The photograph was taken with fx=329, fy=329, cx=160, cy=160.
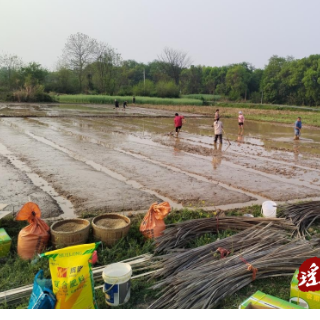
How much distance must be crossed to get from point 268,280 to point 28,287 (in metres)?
2.78

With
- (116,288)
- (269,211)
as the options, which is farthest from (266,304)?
(269,211)

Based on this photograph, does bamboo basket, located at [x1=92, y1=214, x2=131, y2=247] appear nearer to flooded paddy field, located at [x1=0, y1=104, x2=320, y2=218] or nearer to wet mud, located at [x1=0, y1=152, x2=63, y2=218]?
flooded paddy field, located at [x1=0, y1=104, x2=320, y2=218]

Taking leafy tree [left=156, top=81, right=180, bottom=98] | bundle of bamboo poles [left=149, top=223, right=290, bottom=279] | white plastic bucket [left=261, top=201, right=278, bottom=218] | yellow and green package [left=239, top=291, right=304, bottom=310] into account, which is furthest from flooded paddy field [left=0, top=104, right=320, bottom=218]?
leafy tree [left=156, top=81, right=180, bottom=98]

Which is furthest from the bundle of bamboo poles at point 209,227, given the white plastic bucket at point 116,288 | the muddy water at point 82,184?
the muddy water at point 82,184

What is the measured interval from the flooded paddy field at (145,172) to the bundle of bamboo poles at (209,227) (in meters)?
1.51

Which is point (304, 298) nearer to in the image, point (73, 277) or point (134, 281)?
point (134, 281)

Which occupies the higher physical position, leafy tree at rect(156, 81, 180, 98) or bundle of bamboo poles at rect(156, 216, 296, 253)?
leafy tree at rect(156, 81, 180, 98)

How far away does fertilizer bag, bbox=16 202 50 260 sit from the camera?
4.41m

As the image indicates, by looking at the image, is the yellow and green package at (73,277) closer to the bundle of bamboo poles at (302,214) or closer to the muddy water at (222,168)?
the bundle of bamboo poles at (302,214)

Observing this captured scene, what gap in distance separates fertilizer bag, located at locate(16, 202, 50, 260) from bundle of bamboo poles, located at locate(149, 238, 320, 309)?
1.84 meters

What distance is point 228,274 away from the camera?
12.1ft

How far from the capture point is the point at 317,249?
4254mm

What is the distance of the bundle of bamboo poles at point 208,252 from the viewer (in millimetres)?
3920

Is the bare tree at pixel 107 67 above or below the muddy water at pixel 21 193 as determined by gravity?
above
